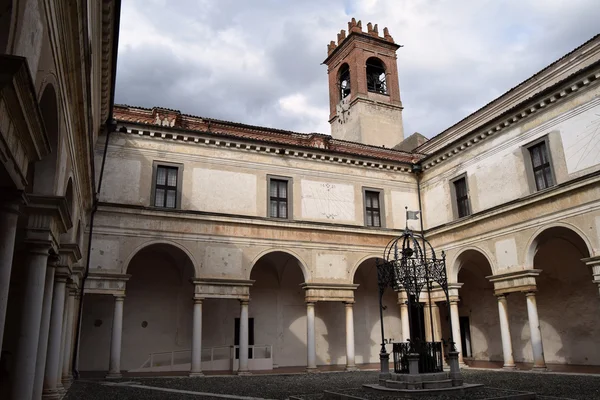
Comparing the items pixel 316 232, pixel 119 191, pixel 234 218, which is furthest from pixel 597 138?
pixel 119 191

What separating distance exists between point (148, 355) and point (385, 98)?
2103 centimetres

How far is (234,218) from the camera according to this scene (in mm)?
→ 17719

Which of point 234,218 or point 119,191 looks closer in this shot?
point 119,191

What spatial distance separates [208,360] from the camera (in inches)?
747

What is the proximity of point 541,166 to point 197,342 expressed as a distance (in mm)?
12516

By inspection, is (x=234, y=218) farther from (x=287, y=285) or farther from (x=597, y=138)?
(x=597, y=138)

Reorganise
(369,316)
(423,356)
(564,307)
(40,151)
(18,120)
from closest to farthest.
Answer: (18,120)
(40,151)
(423,356)
(564,307)
(369,316)

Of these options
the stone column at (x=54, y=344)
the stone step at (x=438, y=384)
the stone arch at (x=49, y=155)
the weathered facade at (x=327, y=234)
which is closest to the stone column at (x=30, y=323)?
the stone arch at (x=49, y=155)

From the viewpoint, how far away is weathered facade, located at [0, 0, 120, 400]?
4016 millimetres

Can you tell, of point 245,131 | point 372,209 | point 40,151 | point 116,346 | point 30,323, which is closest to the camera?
point 40,151

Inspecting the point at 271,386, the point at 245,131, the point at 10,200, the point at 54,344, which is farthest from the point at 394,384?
the point at 245,131

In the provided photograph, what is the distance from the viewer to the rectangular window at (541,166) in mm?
15961

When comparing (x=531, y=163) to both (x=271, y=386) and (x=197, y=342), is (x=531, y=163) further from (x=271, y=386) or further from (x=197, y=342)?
(x=197, y=342)

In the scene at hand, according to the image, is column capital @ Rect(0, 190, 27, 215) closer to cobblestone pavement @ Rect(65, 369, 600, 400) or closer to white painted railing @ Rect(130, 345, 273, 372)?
cobblestone pavement @ Rect(65, 369, 600, 400)
